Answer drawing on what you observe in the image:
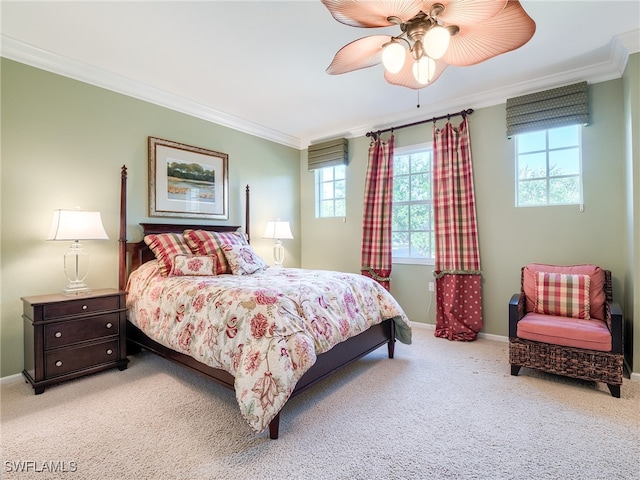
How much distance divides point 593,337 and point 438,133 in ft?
8.38

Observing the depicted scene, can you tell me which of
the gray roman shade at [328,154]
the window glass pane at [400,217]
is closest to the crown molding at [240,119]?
the gray roman shade at [328,154]

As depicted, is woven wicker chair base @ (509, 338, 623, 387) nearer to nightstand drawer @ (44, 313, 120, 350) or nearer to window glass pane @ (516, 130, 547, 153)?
window glass pane @ (516, 130, 547, 153)

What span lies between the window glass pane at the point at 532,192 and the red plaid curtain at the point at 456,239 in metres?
0.47

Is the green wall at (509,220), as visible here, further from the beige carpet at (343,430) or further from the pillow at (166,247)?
the pillow at (166,247)

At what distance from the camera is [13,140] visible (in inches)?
102

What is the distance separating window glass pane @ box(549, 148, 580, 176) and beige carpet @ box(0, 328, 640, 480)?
194 centimetres

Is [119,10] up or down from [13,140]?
up

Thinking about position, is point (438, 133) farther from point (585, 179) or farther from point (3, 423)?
point (3, 423)

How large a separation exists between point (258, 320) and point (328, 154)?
3.40 meters

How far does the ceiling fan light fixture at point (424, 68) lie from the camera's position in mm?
1876

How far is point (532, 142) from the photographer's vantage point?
3.40 metres

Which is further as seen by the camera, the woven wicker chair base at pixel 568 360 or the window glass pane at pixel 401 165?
the window glass pane at pixel 401 165

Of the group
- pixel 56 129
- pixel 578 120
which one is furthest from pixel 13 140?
pixel 578 120

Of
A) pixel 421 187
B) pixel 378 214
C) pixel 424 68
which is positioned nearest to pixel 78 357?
pixel 424 68
